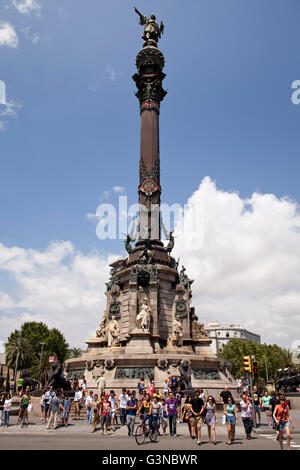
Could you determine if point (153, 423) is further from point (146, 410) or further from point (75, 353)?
point (75, 353)

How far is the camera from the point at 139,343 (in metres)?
29.0

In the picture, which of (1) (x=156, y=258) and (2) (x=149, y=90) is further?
(2) (x=149, y=90)

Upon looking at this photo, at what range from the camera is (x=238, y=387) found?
2908cm

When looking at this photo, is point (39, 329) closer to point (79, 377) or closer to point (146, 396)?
point (79, 377)

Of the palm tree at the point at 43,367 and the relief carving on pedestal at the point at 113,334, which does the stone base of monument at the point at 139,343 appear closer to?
the relief carving on pedestal at the point at 113,334

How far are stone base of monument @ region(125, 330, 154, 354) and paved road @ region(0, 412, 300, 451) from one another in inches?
400

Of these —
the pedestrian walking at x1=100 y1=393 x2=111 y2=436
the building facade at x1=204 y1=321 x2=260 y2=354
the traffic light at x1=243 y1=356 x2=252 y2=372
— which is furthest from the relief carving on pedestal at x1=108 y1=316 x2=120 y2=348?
the building facade at x1=204 y1=321 x2=260 y2=354

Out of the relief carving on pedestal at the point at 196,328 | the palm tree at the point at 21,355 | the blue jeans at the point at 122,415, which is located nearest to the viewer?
the blue jeans at the point at 122,415

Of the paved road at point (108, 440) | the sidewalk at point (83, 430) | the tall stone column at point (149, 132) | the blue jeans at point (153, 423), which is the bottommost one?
the sidewalk at point (83, 430)

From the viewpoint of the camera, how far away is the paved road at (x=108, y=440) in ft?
40.9

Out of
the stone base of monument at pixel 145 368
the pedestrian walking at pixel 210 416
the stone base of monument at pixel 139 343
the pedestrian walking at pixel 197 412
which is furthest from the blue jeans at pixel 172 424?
the stone base of monument at pixel 139 343

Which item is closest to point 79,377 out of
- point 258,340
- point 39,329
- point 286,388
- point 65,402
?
point 65,402
